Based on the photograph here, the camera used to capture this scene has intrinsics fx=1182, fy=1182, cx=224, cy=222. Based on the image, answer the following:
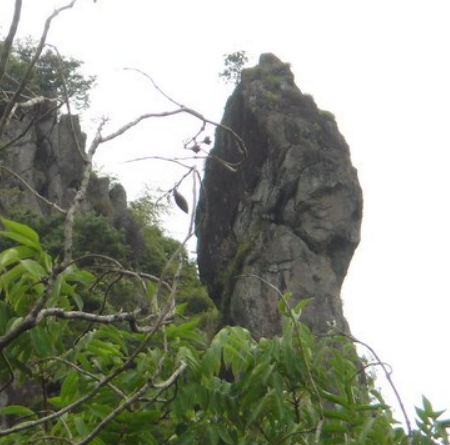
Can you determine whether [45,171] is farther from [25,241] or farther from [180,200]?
[180,200]

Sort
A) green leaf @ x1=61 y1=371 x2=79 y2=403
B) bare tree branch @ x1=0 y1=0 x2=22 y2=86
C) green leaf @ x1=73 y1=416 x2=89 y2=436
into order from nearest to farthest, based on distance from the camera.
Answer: bare tree branch @ x1=0 y1=0 x2=22 y2=86
green leaf @ x1=73 y1=416 x2=89 y2=436
green leaf @ x1=61 y1=371 x2=79 y2=403

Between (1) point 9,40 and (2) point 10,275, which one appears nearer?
(1) point 9,40

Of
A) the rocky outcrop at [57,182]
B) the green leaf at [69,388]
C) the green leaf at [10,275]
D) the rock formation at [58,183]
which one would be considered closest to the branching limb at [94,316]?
the green leaf at [10,275]

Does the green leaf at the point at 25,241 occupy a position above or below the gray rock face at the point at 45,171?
below

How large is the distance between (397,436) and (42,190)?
33.0m

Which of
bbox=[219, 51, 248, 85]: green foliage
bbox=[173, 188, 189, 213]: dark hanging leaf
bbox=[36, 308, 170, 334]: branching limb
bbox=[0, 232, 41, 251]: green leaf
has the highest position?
bbox=[219, 51, 248, 85]: green foliage

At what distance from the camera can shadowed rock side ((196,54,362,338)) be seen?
28.3 m

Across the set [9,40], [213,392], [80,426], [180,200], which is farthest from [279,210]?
[9,40]

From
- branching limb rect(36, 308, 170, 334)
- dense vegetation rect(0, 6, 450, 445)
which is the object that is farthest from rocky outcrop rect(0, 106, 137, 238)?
branching limb rect(36, 308, 170, 334)

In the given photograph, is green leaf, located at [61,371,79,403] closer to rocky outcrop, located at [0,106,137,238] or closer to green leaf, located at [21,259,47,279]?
green leaf, located at [21,259,47,279]

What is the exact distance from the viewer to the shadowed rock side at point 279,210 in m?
28.3

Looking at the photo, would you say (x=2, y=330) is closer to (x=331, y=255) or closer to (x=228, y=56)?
(x=331, y=255)

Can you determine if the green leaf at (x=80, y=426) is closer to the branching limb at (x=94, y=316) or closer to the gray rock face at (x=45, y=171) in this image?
the branching limb at (x=94, y=316)

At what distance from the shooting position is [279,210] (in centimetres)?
2997
